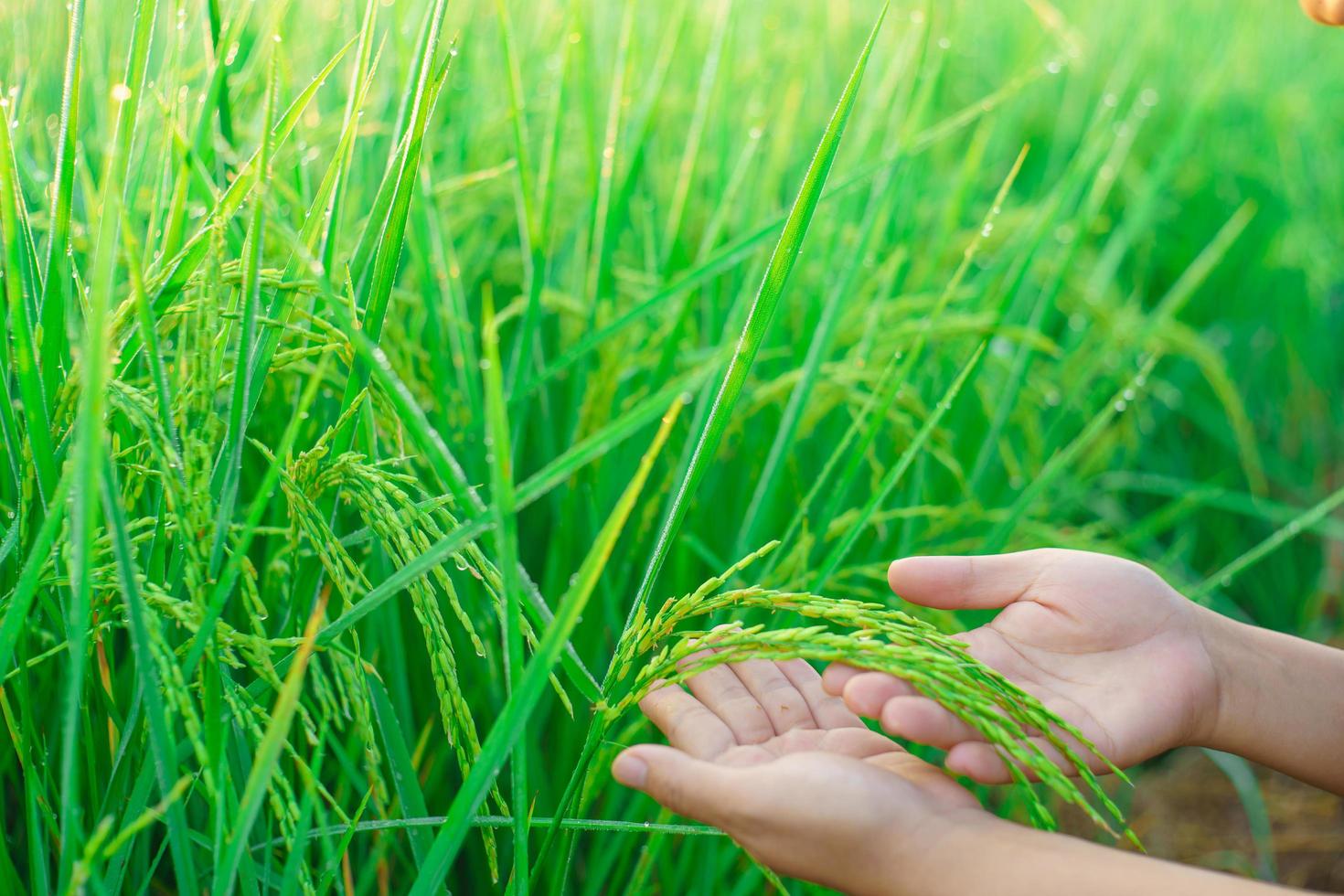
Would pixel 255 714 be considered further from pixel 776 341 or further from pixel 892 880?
pixel 776 341

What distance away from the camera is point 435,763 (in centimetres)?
116

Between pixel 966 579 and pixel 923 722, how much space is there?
0.22 meters

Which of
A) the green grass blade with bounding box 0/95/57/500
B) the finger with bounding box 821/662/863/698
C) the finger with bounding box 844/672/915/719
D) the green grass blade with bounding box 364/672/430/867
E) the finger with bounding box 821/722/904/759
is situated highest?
the green grass blade with bounding box 0/95/57/500

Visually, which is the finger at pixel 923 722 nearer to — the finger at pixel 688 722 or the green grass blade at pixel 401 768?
the finger at pixel 688 722

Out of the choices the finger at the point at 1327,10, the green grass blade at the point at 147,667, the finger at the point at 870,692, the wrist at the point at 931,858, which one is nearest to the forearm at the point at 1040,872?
the wrist at the point at 931,858

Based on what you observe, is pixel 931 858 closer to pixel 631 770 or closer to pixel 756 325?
pixel 631 770

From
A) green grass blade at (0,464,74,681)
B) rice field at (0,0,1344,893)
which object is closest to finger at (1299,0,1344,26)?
rice field at (0,0,1344,893)

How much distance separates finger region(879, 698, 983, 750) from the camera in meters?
0.83

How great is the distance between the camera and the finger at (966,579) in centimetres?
99

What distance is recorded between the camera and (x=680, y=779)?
30.9 inches

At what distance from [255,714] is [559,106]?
764mm

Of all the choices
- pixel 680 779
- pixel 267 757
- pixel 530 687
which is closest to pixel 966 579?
pixel 680 779

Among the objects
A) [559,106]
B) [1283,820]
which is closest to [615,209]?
[559,106]

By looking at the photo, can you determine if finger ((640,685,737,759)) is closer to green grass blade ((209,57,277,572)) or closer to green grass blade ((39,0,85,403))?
green grass blade ((209,57,277,572))
